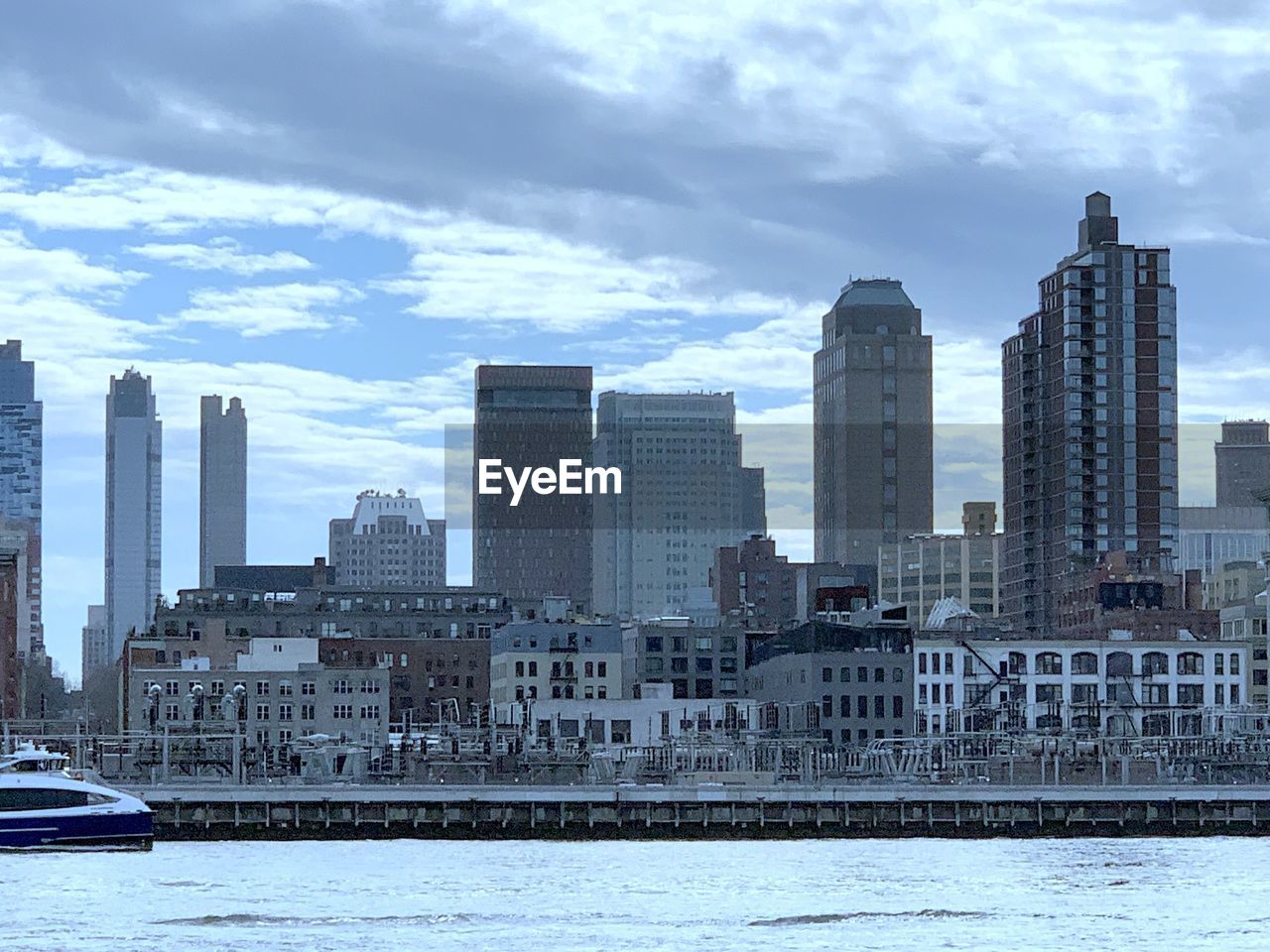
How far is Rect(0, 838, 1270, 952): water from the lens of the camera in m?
91.5

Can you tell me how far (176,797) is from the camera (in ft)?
520

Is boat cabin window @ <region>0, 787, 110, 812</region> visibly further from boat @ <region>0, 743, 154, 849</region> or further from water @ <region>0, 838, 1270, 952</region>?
water @ <region>0, 838, 1270, 952</region>

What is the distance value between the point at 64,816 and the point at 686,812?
42.3 metres

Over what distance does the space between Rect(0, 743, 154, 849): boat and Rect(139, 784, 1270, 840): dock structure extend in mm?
24125

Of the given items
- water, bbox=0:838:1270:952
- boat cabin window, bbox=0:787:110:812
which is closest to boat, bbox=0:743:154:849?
boat cabin window, bbox=0:787:110:812

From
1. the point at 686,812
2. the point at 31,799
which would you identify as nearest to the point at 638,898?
the point at 31,799

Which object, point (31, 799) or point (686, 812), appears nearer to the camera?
point (31, 799)

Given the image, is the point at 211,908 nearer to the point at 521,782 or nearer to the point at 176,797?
the point at 176,797

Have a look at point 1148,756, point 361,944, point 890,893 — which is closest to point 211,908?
point 361,944

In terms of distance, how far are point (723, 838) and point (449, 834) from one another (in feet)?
50.3

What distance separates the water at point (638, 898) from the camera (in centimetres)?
9150

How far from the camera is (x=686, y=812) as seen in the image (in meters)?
162

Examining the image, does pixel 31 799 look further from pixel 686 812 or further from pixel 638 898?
pixel 686 812

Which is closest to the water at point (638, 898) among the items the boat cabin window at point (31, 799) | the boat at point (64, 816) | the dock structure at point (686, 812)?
the boat at point (64, 816)
